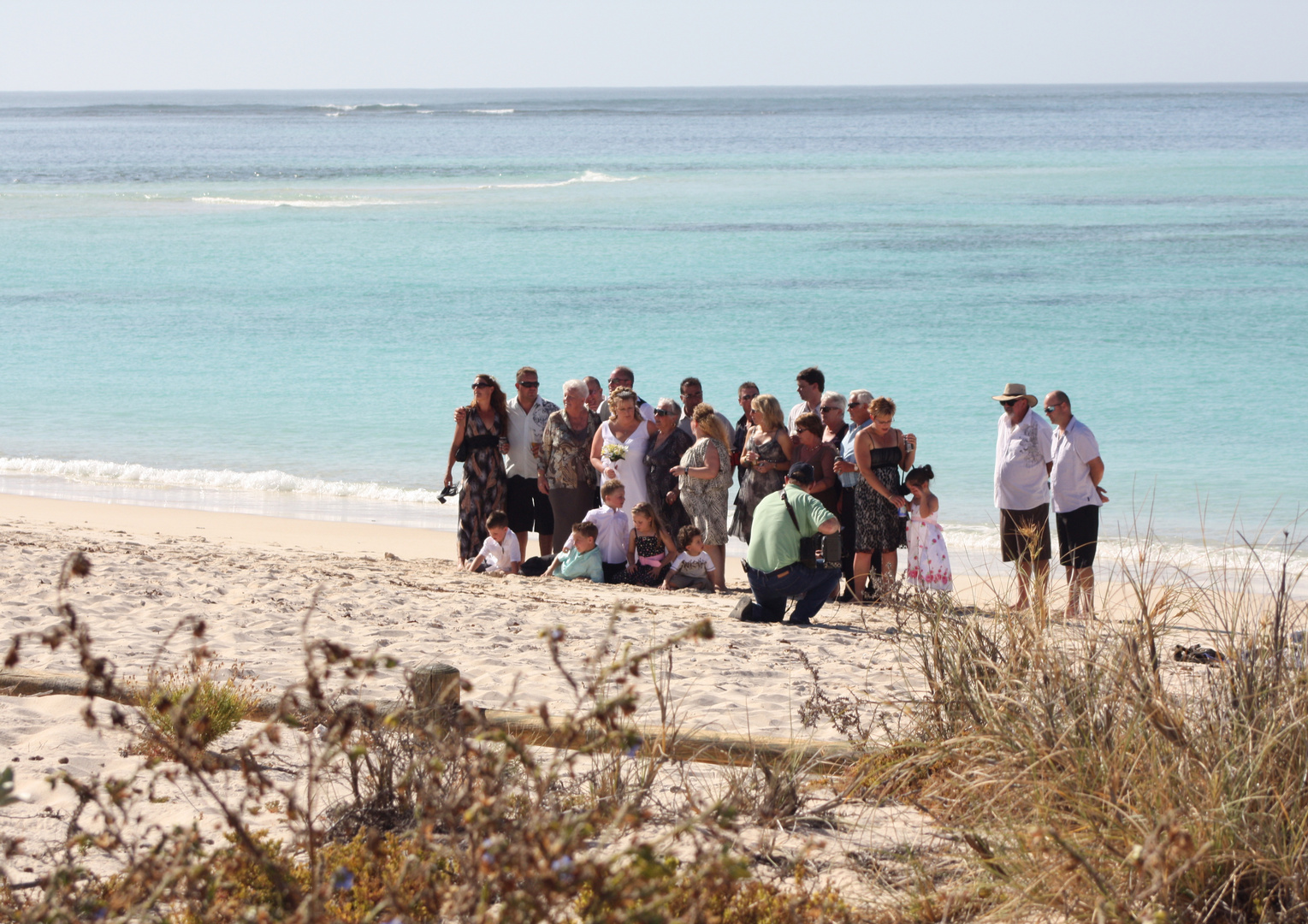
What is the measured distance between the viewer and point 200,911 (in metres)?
3.21

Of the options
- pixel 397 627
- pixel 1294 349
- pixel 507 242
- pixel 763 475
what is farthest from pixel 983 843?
pixel 507 242

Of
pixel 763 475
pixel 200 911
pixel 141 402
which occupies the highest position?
pixel 141 402

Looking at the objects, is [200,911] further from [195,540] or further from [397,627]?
[195,540]

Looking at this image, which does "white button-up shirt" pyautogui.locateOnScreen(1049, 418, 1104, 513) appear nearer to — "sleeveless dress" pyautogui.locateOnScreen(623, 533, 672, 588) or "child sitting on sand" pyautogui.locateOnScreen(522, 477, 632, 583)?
"sleeveless dress" pyautogui.locateOnScreen(623, 533, 672, 588)

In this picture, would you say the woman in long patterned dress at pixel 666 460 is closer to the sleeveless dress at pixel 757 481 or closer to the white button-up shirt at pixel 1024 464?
the sleeveless dress at pixel 757 481

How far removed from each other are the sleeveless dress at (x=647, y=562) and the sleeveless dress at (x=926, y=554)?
178 centimetres

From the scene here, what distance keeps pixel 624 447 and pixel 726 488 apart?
2.52 feet

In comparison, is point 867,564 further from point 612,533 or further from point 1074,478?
point 612,533

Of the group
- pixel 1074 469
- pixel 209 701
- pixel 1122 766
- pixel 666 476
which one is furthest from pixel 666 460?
pixel 1122 766

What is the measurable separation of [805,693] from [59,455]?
47.3 feet

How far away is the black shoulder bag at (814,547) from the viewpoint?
25.0 ft

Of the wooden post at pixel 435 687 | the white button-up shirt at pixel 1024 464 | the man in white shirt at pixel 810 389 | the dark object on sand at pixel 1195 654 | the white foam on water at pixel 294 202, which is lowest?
the wooden post at pixel 435 687

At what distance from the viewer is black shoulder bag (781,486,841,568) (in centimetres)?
761

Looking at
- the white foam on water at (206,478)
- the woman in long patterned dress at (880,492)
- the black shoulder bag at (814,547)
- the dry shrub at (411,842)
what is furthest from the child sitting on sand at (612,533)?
the white foam on water at (206,478)
